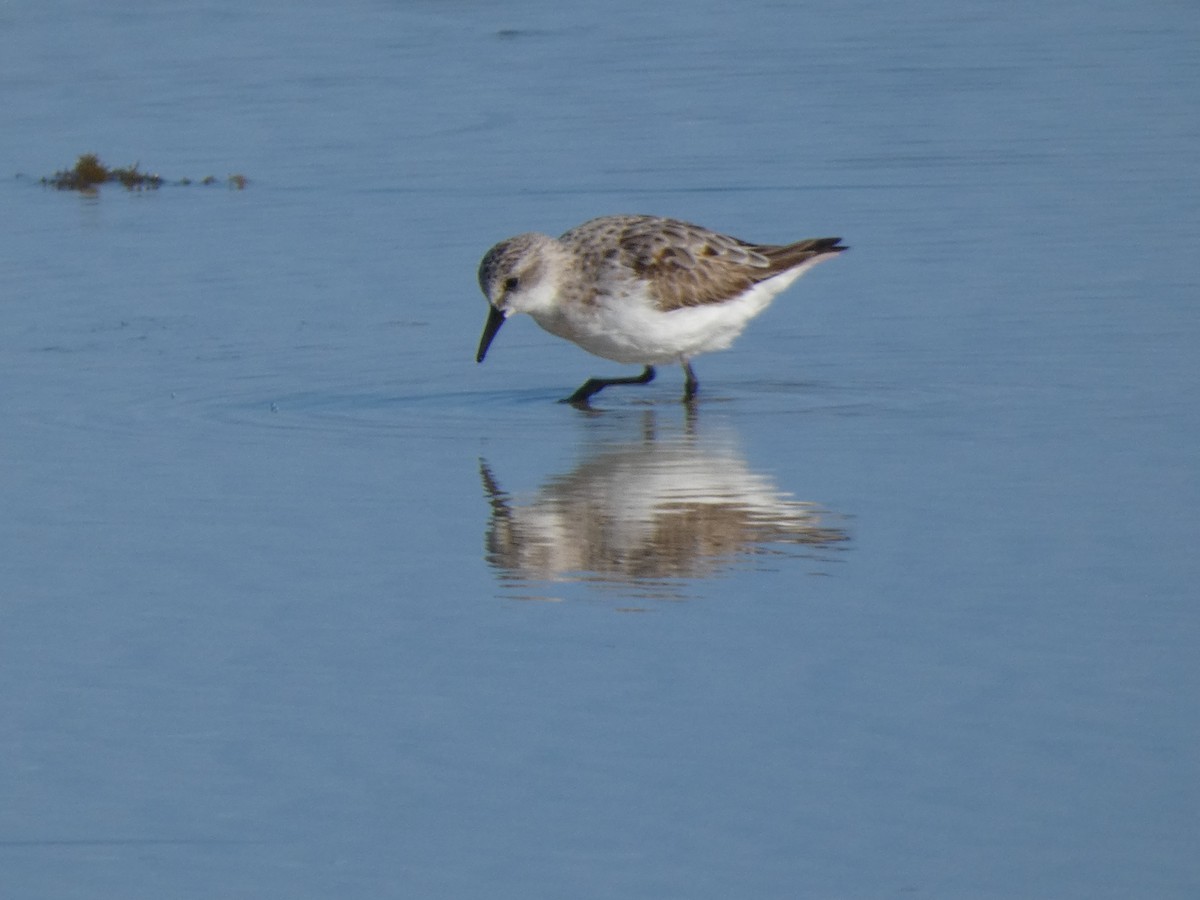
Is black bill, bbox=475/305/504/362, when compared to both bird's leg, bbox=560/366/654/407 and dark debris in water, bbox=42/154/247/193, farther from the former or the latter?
dark debris in water, bbox=42/154/247/193

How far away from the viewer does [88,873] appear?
5.35 m

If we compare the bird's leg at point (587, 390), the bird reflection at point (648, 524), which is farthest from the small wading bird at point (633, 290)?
the bird reflection at point (648, 524)

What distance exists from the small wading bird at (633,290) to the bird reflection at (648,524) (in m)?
1.46

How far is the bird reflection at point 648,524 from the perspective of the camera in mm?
7527

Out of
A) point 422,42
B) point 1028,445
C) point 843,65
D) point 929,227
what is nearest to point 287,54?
point 422,42

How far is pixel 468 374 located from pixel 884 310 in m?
2.16

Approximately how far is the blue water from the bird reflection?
27 mm

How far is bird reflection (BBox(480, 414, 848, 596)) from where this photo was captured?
7.53 meters

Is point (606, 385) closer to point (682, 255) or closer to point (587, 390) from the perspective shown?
point (587, 390)

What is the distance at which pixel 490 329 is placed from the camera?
33.9 ft

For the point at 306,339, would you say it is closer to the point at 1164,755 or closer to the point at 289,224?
the point at 289,224

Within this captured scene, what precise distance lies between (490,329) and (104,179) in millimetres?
4972

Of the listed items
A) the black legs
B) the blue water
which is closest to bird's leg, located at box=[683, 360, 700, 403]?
the black legs

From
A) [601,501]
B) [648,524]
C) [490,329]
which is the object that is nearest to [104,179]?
[490,329]
